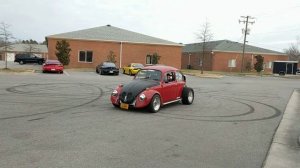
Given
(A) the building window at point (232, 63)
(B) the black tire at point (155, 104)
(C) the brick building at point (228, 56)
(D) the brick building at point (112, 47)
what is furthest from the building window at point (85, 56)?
(B) the black tire at point (155, 104)

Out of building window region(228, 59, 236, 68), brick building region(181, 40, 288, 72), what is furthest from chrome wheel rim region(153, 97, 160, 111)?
building window region(228, 59, 236, 68)

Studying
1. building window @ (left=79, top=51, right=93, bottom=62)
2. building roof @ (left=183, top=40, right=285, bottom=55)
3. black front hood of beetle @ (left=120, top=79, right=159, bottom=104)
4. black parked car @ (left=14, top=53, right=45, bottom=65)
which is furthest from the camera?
building roof @ (left=183, top=40, right=285, bottom=55)

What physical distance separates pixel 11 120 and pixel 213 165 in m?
5.94

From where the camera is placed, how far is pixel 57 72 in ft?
116

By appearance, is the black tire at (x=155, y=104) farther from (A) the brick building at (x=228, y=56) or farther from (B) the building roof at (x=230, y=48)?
(B) the building roof at (x=230, y=48)

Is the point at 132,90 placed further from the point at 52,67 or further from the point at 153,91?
the point at 52,67

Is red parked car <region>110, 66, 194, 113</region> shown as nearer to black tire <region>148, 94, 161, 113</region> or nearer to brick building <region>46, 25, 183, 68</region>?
black tire <region>148, 94, 161, 113</region>

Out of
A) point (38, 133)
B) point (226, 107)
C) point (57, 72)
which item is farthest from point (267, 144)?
point (57, 72)

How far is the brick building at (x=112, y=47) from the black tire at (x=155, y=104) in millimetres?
35948

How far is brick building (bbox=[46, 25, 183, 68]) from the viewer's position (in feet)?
156

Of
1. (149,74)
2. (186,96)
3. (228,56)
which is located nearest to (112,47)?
(228,56)

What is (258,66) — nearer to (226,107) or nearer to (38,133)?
(226,107)

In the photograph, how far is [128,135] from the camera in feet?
28.9

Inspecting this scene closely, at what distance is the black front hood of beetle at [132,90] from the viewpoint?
12562 millimetres
